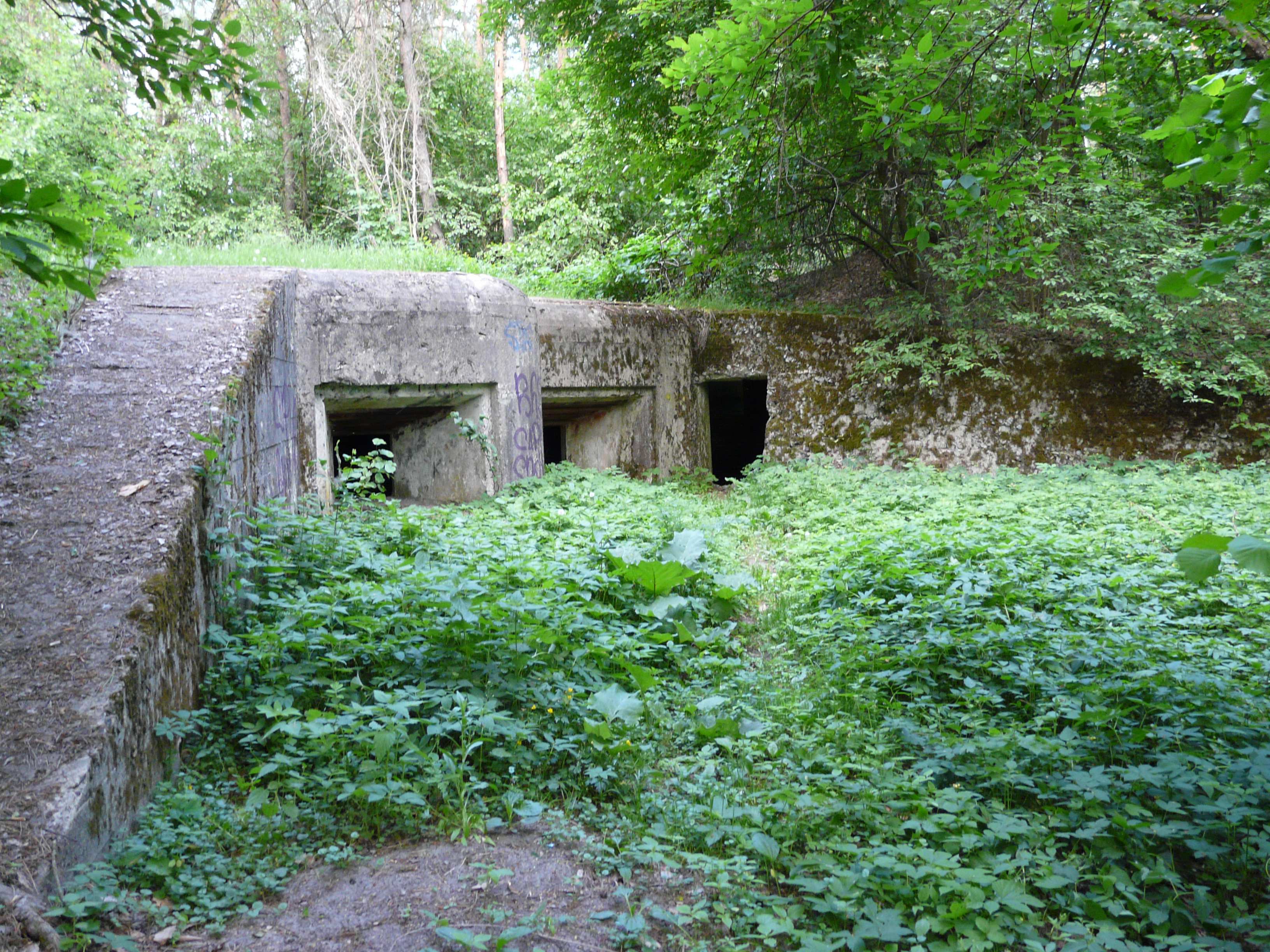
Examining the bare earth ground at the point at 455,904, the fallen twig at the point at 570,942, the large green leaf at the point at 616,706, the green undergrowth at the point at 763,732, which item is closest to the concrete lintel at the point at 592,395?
the green undergrowth at the point at 763,732

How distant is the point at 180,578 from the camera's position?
3406 millimetres

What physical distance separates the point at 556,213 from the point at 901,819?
1541 cm

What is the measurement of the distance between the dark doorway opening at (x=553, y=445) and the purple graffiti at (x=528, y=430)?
97.8 inches

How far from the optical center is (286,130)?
17.7 meters

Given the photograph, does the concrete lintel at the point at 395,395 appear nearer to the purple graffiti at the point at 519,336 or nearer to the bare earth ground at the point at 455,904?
the purple graffiti at the point at 519,336

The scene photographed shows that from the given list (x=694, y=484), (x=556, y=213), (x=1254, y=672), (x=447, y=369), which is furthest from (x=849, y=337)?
(x=556, y=213)

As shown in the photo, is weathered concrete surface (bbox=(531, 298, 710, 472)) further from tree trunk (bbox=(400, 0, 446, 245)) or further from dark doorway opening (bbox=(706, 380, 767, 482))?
tree trunk (bbox=(400, 0, 446, 245))

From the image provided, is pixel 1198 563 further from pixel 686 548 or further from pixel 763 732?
pixel 686 548

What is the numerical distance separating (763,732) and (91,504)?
2969 mm

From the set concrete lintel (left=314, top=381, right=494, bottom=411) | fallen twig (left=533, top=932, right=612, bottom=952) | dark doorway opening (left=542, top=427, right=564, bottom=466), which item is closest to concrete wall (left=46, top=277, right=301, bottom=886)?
concrete lintel (left=314, top=381, right=494, bottom=411)

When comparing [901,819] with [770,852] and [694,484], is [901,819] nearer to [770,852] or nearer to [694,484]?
[770,852]

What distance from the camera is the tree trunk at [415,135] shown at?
50.5 feet

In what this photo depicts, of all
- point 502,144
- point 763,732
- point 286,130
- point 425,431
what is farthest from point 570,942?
point 286,130

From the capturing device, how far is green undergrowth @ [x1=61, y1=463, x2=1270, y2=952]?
92.1 inches
